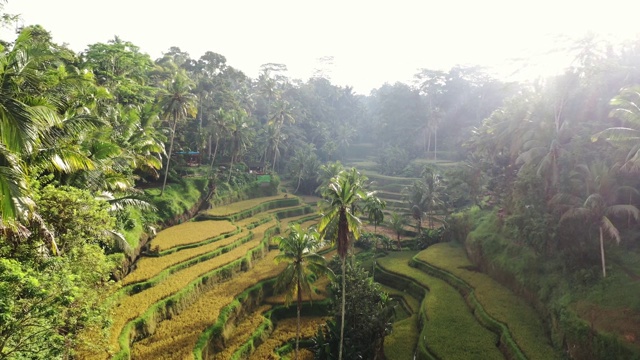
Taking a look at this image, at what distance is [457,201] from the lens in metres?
51.7

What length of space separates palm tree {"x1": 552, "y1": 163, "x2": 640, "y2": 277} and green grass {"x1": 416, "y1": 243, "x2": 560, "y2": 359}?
493 centimetres

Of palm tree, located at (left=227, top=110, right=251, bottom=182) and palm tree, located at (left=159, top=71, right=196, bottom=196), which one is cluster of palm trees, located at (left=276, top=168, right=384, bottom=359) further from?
palm tree, located at (left=227, top=110, right=251, bottom=182)

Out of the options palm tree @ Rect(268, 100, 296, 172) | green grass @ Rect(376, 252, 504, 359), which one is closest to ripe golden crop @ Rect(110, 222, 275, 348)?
green grass @ Rect(376, 252, 504, 359)

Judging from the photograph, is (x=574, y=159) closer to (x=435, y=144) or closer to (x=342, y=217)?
(x=342, y=217)

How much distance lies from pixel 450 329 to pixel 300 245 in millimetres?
10414

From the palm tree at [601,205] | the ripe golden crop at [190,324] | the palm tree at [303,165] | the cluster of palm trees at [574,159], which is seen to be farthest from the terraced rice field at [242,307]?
the palm tree at [303,165]

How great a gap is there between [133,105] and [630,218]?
127 ft

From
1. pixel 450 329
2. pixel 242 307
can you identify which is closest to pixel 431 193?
pixel 450 329

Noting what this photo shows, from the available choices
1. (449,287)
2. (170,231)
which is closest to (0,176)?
(170,231)

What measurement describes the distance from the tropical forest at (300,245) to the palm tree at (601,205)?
4.3 inches

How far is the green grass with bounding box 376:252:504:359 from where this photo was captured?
1908 cm

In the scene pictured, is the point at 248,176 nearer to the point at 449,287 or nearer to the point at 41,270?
the point at 449,287

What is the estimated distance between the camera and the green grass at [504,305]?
62.0 ft

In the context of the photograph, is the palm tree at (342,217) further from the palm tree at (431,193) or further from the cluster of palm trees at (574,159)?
the palm tree at (431,193)
